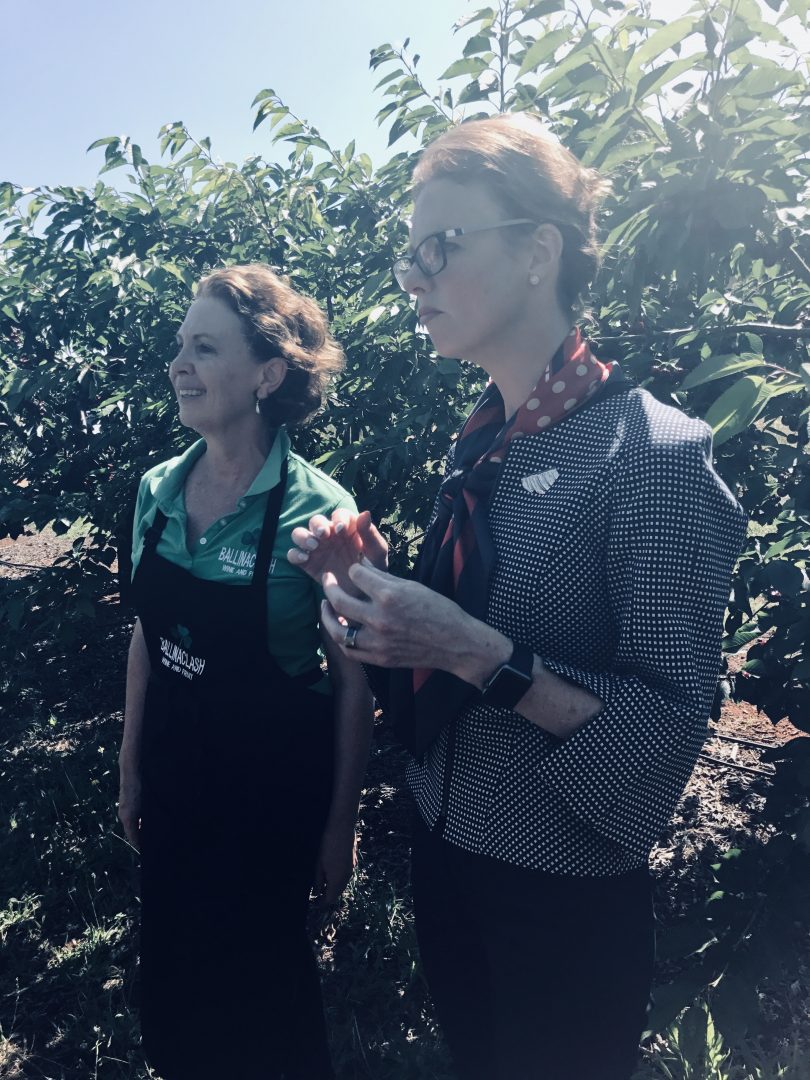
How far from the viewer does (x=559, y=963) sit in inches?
51.0

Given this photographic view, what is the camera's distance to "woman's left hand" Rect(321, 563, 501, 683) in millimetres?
1128

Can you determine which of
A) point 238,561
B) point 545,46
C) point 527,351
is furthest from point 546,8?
point 238,561

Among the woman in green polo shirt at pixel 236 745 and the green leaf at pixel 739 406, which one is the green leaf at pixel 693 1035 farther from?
the green leaf at pixel 739 406

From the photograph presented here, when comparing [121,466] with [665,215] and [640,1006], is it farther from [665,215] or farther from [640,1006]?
[640,1006]

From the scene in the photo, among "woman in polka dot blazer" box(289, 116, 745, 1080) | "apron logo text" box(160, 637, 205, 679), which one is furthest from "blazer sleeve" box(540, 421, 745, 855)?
"apron logo text" box(160, 637, 205, 679)

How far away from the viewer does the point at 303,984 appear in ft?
6.57

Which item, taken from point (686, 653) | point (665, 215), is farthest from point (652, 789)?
point (665, 215)

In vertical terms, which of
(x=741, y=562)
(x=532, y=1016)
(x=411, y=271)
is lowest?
(x=532, y=1016)

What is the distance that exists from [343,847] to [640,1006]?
827 mm

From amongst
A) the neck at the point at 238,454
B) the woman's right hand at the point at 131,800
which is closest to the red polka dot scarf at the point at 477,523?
the neck at the point at 238,454

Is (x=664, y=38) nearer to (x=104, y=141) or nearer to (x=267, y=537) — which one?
(x=267, y=537)

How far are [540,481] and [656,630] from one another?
11.9 inches

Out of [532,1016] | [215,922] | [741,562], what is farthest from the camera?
[741,562]

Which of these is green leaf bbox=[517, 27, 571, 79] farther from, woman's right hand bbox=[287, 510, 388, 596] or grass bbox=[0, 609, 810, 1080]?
grass bbox=[0, 609, 810, 1080]
